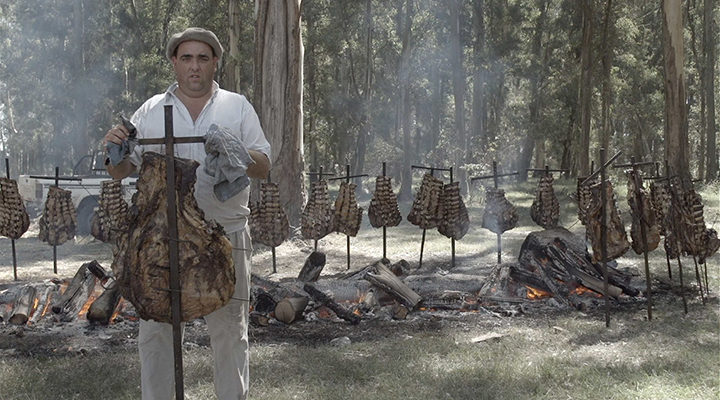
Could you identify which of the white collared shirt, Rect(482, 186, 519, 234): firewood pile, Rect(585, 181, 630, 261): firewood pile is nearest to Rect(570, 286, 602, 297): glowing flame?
Rect(585, 181, 630, 261): firewood pile

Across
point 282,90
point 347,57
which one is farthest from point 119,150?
point 347,57

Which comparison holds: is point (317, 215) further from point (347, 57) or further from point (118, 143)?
point (347, 57)

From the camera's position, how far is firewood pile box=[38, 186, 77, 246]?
941 centimetres

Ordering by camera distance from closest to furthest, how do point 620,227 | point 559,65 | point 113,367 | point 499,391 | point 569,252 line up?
point 499,391 → point 113,367 → point 620,227 → point 569,252 → point 559,65

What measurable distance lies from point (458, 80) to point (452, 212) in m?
20.1

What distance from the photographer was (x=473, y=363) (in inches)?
214

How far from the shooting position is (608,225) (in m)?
7.11

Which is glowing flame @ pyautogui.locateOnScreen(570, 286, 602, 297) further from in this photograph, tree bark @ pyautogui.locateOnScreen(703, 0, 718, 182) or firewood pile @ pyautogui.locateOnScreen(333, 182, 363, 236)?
tree bark @ pyautogui.locateOnScreen(703, 0, 718, 182)

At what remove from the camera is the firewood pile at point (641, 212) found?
6.86 meters

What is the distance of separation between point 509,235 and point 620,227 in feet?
27.3

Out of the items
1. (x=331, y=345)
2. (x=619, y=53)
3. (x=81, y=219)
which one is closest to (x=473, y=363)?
(x=331, y=345)

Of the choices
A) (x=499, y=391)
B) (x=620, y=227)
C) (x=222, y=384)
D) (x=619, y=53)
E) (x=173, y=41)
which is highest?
(x=619, y=53)

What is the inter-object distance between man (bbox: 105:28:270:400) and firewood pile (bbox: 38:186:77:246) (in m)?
6.13

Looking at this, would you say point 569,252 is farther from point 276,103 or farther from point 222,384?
point 276,103
